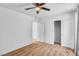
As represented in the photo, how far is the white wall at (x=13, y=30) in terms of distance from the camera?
2.01 m

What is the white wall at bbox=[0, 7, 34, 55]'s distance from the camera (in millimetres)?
2012

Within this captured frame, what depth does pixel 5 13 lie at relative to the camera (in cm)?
220

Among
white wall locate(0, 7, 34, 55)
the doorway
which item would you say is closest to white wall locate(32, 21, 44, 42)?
white wall locate(0, 7, 34, 55)

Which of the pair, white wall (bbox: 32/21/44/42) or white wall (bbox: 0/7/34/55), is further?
white wall (bbox: 0/7/34/55)

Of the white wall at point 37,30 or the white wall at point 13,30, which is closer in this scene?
the white wall at point 37,30

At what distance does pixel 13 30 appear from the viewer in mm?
2312

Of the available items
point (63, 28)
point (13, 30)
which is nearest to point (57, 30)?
point (63, 28)

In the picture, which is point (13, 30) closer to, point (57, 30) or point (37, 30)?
point (37, 30)

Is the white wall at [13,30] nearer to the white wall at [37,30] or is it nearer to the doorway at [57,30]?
the white wall at [37,30]

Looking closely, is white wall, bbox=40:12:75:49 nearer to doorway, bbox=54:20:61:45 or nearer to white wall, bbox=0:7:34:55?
doorway, bbox=54:20:61:45

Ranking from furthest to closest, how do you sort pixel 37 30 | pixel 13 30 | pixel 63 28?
pixel 13 30 → pixel 63 28 → pixel 37 30

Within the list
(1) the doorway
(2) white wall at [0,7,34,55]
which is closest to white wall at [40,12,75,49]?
(1) the doorway

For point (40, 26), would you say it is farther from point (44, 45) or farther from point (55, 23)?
point (44, 45)

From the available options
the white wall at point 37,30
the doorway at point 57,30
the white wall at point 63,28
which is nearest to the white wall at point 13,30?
the white wall at point 37,30
